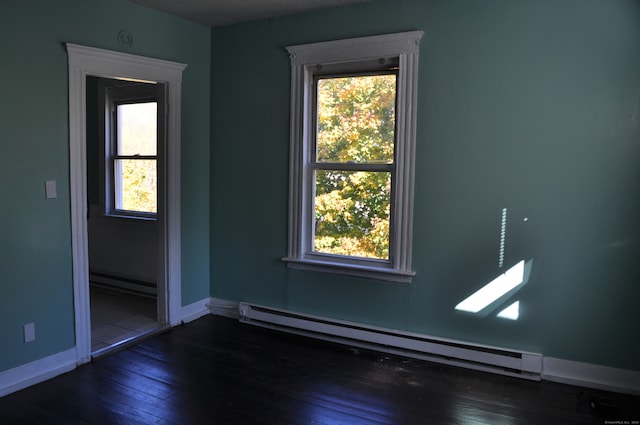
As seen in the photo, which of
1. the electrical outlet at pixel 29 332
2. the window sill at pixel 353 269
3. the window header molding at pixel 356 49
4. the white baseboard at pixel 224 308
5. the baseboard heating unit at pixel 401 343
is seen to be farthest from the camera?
the white baseboard at pixel 224 308

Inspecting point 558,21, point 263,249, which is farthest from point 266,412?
point 558,21

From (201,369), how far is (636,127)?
10.5 ft

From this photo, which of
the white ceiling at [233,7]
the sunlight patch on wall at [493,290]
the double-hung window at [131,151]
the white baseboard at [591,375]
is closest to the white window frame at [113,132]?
the double-hung window at [131,151]

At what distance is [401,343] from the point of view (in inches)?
141

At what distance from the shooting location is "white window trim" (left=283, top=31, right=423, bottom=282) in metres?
3.49

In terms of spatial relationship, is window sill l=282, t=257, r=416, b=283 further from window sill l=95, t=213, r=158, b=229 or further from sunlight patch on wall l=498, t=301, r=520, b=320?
window sill l=95, t=213, r=158, b=229

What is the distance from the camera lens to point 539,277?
3.19 metres

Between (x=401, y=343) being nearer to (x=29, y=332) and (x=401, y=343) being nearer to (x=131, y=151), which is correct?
(x=29, y=332)

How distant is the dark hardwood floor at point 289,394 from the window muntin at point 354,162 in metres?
0.88

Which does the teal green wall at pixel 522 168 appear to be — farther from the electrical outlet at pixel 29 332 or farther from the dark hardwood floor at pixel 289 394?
the electrical outlet at pixel 29 332

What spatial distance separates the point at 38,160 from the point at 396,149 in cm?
242

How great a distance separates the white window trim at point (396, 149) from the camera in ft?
11.4

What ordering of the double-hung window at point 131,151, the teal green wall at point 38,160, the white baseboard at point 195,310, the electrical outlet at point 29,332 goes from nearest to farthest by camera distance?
the teal green wall at point 38,160, the electrical outlet at point 29,332, the white baseboard at point 195,310, the double-hung window at point 131,151

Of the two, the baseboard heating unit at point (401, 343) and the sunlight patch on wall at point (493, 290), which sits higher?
the sunlight patch on wall at point (493, 290)
